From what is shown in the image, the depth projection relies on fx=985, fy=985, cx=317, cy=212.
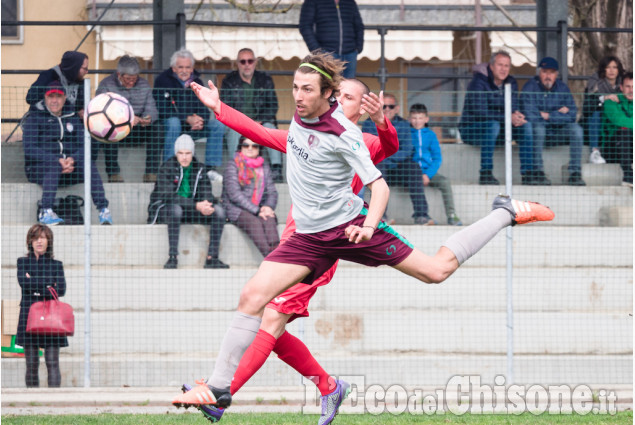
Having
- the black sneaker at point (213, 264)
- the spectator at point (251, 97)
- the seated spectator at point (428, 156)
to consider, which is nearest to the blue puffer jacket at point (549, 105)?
the seated spectator at point (428, 156)

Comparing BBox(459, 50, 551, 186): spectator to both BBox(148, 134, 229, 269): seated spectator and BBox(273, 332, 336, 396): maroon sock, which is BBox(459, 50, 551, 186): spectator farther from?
BBox(273, 332, 336, 396): maroon sock

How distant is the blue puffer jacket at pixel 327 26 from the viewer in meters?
11.5

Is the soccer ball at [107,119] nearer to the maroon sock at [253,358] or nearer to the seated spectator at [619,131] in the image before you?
the maroon sock at [253,358]

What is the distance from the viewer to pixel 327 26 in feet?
37.9

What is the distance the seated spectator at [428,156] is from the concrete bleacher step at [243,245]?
1.19 feet

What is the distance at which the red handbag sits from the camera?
9258mm

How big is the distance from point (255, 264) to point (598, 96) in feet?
14.8

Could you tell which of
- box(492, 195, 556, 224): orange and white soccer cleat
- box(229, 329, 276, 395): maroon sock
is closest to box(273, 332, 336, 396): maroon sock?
box(229, 329, 276, 395): maroon sock

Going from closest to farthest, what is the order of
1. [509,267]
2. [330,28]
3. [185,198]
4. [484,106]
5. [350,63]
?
[509,267] < [185,198] < [484,106] < [330,28] < [350,63]

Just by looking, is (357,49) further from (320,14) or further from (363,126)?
(363,126)

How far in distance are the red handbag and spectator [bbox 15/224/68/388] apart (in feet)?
0.24

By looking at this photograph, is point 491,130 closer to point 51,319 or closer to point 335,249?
point 51,319

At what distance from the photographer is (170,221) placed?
34.3 ft

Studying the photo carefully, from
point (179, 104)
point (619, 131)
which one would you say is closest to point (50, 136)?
point (179, 104)
